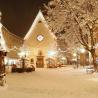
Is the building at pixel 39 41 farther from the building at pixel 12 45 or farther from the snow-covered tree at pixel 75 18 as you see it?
the snow-covered tree at pixel 75 18

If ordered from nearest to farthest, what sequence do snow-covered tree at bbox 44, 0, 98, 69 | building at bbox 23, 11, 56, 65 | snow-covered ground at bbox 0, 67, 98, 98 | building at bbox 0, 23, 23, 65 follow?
snow-covered ground at bbox 0, 67, 98, 98, snow-covered tree at bbox 44, 0, 98, 69, building at bbox 0, 23, 23, 65, building at bbox 23, 11, 56, 65

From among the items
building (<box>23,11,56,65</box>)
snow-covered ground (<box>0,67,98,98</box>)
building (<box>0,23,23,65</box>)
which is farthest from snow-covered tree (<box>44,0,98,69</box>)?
building (<box>23,11,56,65</box>)

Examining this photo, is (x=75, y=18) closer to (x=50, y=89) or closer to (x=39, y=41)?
(x=50, y=89)

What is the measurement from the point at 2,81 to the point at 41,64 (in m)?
54.7

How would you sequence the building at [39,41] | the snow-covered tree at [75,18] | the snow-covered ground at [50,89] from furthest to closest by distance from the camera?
the building at [39,41]
the snow-covered tree at [75,18]
the snow-covered ground at [50,89]

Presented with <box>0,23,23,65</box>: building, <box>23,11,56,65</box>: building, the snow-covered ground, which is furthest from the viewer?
<box>23,11,56,65</box>: building

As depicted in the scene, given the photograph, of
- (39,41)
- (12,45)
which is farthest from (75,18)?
(39,41)

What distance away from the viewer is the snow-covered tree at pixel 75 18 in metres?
41.1

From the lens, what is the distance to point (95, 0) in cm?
4088

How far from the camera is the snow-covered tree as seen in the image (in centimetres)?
4106

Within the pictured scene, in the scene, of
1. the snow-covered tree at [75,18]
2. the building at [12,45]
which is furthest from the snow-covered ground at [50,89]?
the building at [12,45]

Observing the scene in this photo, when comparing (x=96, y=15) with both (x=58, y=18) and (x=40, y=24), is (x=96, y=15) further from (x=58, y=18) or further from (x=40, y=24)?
(x=40, y=24)

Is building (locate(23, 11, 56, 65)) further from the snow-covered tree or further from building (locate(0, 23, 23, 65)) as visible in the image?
the snow-covered tree

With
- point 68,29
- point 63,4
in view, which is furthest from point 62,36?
point 63,4
